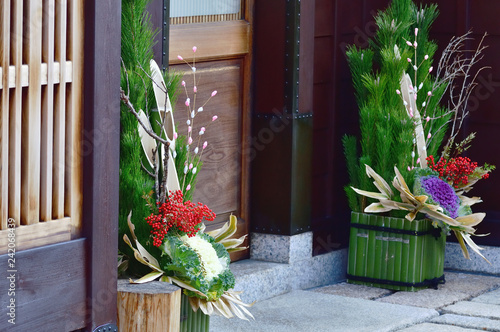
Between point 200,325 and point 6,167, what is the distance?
1283 mm

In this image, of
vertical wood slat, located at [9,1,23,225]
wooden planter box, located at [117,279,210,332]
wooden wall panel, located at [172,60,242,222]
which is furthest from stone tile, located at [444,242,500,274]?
vertical wood slat, located at [9,1,23,225]

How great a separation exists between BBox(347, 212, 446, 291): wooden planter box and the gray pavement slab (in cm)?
45

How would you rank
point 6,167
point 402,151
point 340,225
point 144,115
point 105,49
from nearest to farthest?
point 6,167 → point 105,49 → point 144,115 → point 402,151 → point 340,225

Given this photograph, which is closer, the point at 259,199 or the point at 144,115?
the point at 144,115

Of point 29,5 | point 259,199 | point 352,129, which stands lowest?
point 259,199

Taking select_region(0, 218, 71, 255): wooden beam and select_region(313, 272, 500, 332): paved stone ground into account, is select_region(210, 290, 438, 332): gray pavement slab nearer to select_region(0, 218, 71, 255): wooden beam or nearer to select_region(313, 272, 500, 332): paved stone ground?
A: select_region(313, 272, 500, 332): paved stone ground

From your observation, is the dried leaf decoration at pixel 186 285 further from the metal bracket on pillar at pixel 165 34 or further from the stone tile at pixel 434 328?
the stone tile at pixel 434 328

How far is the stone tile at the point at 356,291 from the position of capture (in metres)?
5.63

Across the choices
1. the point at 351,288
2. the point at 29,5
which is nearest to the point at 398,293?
the point at 351,288

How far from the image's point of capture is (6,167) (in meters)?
3.27

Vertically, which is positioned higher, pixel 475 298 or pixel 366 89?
pixel 366 89

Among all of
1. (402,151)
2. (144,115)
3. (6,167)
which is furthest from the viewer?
(402,151)

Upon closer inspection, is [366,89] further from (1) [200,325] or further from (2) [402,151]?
(1) [200,325]

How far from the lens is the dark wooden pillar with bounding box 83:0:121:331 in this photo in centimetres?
355
